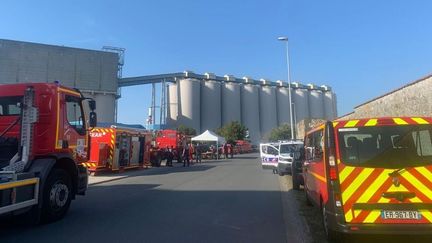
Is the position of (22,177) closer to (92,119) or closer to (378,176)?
(92,119)

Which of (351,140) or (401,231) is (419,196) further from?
(351,140)

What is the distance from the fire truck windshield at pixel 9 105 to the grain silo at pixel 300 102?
124130mm

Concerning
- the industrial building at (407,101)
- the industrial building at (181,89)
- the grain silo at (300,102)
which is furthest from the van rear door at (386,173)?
the grain silo at (300,102)

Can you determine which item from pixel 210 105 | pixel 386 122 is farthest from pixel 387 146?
pixel 210 105

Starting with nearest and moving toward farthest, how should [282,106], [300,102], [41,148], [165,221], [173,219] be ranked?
[165,221] → [173,219] → [41,148] → [282,106] → [300,102]

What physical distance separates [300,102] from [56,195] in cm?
12703

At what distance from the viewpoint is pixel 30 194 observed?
838cm

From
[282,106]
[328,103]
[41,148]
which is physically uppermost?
[328,103]

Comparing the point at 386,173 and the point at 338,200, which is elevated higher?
the point at 386,173

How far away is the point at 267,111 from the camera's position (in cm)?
12481

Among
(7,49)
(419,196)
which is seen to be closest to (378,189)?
(419,196)

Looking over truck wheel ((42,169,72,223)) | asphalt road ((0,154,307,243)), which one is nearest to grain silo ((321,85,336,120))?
asphalt road ((0,154,307,243))

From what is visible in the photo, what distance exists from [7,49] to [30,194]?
274ft

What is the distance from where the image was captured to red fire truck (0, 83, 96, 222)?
8297 mm
